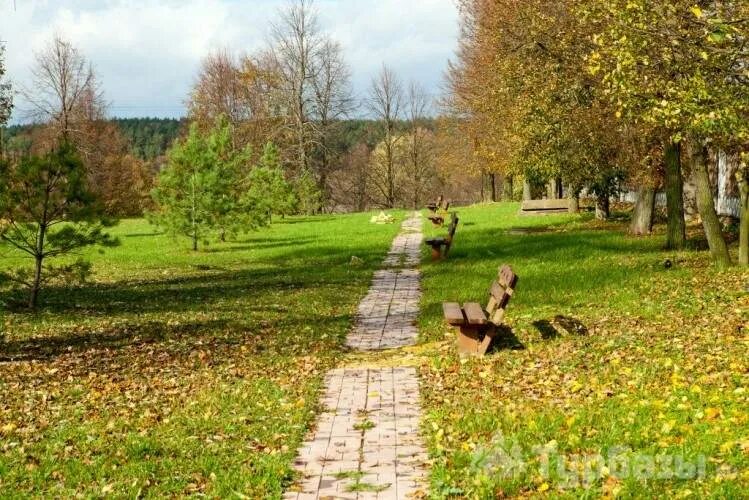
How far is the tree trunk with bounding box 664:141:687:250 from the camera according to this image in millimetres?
18781

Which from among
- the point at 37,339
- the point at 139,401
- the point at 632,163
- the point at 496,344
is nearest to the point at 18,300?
the point at 37,339

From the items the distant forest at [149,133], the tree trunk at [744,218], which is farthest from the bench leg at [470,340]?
the distant forest at [149,133]

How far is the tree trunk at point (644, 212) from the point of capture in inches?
914

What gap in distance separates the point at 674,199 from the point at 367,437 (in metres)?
14.1

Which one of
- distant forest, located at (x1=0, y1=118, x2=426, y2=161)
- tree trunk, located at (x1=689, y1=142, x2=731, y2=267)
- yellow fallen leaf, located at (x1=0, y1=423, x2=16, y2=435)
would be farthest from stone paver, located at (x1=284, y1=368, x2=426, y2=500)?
distant forest, located at (x1=0, y1=118, x2=426, y2=161)

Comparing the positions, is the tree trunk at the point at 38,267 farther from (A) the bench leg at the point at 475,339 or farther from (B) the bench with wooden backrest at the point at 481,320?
(A) the bench leg at the point at 475,339

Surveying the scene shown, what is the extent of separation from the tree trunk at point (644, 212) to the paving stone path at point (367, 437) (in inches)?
521

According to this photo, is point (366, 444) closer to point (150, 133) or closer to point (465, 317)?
point (465, 317)

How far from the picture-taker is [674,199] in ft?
61.9

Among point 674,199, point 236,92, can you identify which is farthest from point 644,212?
point 236,92

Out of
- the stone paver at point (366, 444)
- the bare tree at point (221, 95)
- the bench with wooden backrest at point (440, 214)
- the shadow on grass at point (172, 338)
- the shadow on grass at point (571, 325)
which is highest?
the bare tree at point (221, 95)

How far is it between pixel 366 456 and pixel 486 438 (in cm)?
102

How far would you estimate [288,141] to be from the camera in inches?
2221

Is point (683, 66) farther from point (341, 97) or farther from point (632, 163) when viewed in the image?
point (341, 97)
